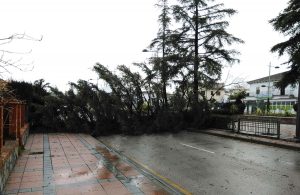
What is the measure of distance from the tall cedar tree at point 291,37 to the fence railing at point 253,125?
1269mm

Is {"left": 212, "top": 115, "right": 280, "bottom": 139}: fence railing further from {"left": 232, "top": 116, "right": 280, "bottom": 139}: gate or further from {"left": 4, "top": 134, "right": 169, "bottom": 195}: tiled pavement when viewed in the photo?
{"left": 4, "top": 134, "right": 169, "bottom": 195}: tiled pavement

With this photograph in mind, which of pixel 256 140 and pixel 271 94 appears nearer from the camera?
pixel 256 140

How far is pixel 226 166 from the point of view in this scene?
862 cm

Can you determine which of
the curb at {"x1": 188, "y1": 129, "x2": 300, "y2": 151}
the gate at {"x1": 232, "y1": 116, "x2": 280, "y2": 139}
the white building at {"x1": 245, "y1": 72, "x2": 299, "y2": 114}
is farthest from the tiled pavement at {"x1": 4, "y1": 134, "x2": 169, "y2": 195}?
the white building at {"x1": 245, "y1": 72, "x2": 299, "y2": 114}

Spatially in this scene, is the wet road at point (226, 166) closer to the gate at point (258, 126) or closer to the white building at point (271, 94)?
the gate at point (258, 126)

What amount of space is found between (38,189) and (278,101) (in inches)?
2356

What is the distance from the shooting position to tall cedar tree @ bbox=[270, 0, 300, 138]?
1272 centimetres

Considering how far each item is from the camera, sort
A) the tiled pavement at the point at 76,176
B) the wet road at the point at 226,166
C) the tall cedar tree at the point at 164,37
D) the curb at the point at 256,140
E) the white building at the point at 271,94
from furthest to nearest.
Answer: the white building at the point at 271,94
the tall cedar tree at the point at 164,37
the curb at the point at 256,140
the wet road at the point at 226,166
the tiled pavement at the point at 76,176

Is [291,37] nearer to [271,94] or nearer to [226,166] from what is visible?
[226,166]

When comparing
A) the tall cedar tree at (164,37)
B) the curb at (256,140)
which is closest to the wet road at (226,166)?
the curb at (256,140)

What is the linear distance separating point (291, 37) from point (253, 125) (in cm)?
480

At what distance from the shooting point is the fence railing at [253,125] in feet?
47.2

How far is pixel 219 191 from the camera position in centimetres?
616

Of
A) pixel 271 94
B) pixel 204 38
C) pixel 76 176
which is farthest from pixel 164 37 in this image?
pixel 271 94
